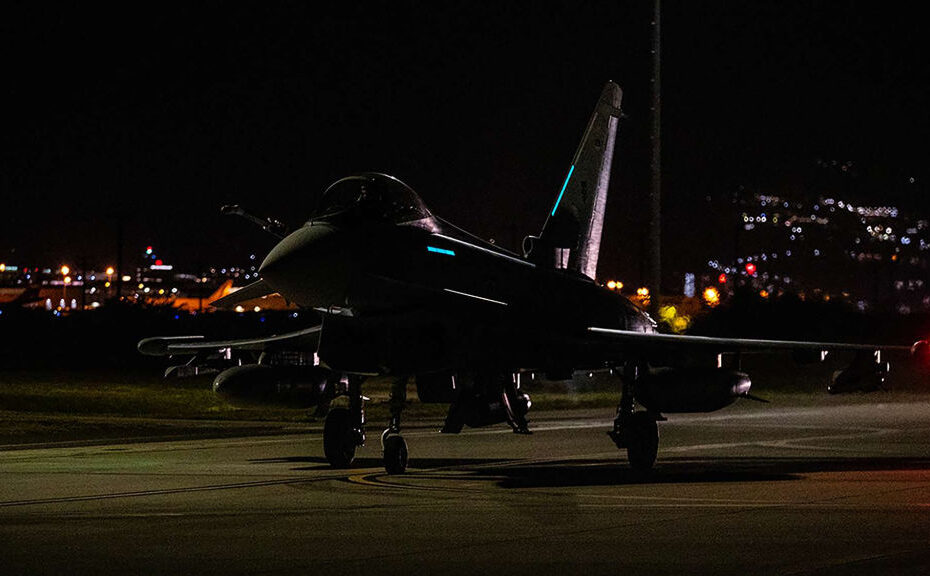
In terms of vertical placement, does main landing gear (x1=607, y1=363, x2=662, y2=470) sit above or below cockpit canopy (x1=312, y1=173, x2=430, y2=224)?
below

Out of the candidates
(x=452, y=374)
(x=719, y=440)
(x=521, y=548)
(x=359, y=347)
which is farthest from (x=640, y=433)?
(x=521, y=548)

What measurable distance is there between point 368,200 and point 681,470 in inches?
237

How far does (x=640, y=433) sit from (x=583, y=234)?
5211mm

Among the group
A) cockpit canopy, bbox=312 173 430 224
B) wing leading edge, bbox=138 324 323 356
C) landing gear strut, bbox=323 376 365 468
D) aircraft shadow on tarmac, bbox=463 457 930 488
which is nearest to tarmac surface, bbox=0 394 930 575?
aircraft shadow on tarmac, bbox=463 457 930 488

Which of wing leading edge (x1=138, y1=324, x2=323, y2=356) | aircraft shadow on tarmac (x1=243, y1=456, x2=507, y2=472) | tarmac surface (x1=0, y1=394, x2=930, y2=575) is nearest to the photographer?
tarmac surface (x1=0, y1=394, x2=930, y2=575)

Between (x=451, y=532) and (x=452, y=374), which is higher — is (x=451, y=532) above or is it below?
below

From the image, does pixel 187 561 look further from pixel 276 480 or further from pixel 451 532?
pixel 276 480

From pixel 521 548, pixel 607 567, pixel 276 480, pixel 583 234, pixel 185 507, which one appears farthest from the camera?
pixel 583 234

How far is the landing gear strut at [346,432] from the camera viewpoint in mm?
20719

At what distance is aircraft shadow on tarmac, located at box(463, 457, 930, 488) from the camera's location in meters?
19.0

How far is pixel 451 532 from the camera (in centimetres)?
1331

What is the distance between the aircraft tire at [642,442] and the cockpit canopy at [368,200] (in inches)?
175

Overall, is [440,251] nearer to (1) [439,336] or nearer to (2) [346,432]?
(1) [439,336]

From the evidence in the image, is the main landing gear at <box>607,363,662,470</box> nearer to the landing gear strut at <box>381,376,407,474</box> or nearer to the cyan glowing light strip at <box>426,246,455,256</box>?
the landing gear strut at <box>381,376,407,474</box>
